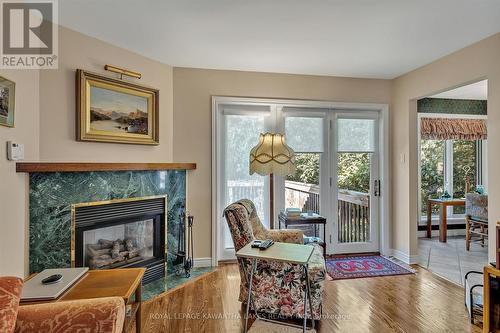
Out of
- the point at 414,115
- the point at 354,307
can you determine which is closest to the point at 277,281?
the point at 354,307

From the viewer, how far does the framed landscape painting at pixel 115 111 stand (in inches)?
98.6

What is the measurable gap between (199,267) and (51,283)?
1954mm

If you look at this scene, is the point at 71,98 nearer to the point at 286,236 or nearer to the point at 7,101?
the point at 7,101

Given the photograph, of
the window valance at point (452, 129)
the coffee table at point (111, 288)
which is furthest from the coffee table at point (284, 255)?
the window valance at point (452, 129)

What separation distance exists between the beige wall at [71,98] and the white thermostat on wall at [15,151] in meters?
0.29

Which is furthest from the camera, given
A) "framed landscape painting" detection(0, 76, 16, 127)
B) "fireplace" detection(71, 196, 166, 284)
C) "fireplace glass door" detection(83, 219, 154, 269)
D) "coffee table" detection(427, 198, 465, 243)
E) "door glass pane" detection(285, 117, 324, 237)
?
"coffee table" detection(427, 198, 465, 243)

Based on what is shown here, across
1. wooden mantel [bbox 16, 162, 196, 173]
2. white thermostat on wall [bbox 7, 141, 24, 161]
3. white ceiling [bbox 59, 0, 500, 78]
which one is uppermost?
white ceiling [bbox 59, 0, 500, 78]

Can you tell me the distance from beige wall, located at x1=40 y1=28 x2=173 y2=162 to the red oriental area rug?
8.68 feet

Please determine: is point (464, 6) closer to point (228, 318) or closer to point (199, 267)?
point (228, 318)

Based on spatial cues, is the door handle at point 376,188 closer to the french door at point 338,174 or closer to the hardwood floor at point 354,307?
the french door at point 338,174

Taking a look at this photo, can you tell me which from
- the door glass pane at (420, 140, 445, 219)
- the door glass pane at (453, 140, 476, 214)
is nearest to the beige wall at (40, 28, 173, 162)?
the door glass pane at (420, 140, 445, 219)

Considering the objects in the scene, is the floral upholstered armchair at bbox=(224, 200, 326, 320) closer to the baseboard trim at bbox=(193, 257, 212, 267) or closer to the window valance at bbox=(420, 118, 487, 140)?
the baseboard trim at bbox=(193, 257, 212, 267)

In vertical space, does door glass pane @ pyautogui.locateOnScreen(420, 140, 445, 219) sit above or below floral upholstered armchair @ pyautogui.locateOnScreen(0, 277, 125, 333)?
above

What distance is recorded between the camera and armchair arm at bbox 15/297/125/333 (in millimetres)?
1110
